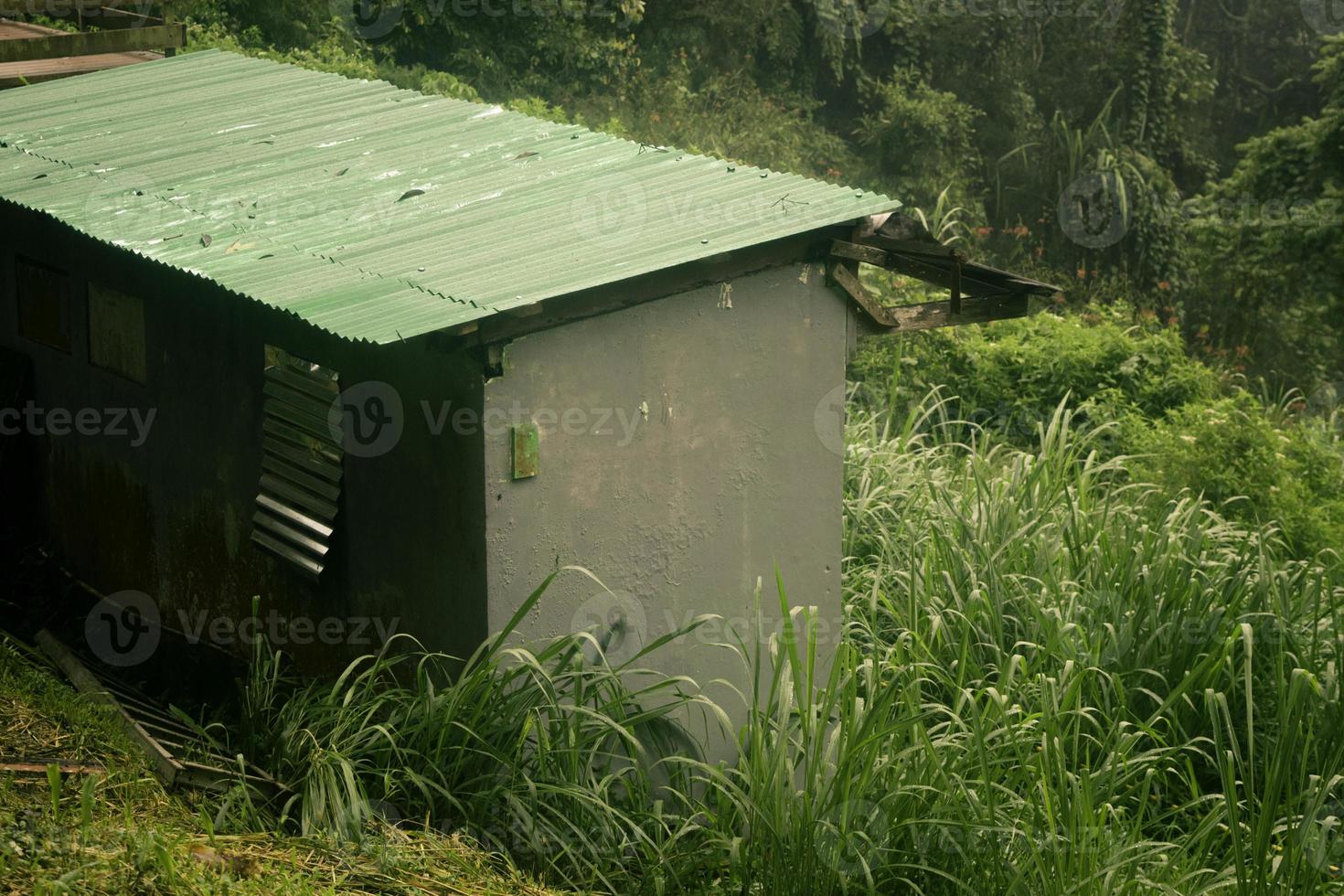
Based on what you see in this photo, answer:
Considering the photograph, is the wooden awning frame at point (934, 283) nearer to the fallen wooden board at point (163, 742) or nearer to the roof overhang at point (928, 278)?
the roof overhang at point (928, 278)

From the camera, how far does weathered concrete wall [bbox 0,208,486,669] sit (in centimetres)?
571

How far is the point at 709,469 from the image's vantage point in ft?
20.0

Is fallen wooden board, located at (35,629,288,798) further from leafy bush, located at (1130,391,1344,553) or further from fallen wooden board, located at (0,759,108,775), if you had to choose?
leafy bush, located at (1130,391,1344,553)

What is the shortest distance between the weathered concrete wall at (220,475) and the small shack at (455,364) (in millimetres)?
18

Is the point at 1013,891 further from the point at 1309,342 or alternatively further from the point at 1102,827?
the point at 1309,342

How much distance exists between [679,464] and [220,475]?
2313mm

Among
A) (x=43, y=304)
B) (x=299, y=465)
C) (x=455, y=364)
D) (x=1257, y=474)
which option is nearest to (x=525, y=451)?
(x=455, y=364)

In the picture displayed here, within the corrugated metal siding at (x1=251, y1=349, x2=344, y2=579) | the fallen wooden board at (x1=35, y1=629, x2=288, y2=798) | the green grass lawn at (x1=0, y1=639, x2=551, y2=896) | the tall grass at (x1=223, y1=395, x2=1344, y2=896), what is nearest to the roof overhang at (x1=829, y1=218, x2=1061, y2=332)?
the tall grass at (x1=223, y1=395, x2=1344, y2=896)

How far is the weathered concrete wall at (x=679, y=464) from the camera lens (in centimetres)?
559

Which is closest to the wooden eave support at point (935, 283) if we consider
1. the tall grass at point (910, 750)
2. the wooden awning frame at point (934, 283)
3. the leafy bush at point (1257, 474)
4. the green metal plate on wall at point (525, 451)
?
the wooden awning frame at point (934, 283)

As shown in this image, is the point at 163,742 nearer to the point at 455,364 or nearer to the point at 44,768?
the point at 44,768

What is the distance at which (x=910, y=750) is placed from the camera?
5242 millimetres

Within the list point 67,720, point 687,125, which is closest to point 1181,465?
point 67,720

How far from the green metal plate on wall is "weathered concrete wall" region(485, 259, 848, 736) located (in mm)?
40
